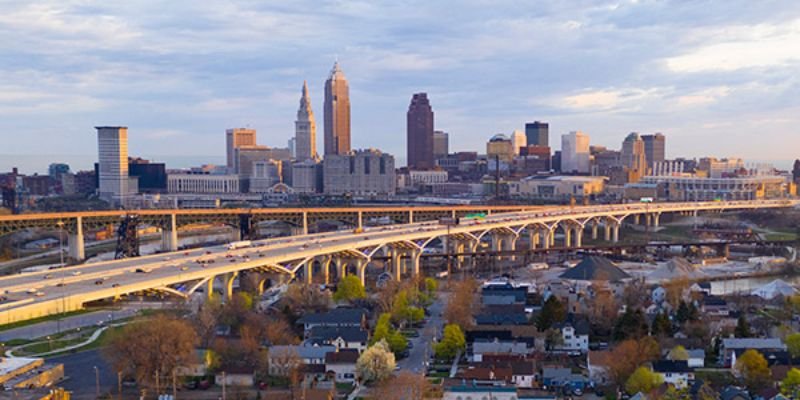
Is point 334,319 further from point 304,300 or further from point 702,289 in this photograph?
point 702,289

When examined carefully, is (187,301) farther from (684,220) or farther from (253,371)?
(684,220)

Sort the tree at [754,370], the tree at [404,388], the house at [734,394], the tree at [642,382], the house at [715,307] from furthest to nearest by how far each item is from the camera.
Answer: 1. the house at [715,307]
2. the tree at [754,370]
3. the tree at [642,382]
4. the tree at [404,388]
5. the house at [734,394]

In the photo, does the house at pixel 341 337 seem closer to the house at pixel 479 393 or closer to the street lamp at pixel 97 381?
the house at pixel 479 393

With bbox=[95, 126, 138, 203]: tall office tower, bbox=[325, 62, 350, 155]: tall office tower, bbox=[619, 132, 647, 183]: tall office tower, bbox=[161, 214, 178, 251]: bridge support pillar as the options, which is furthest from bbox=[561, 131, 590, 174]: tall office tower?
bbox=[161, 214, 178, 251]: bridge support pillar

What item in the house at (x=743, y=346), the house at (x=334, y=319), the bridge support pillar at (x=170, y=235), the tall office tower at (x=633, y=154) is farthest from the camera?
the tall office tower at (x=633, y=154)

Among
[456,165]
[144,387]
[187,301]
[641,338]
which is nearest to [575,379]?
[641,338]

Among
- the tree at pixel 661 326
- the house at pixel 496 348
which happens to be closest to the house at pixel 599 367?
the house at pixel 496 348
